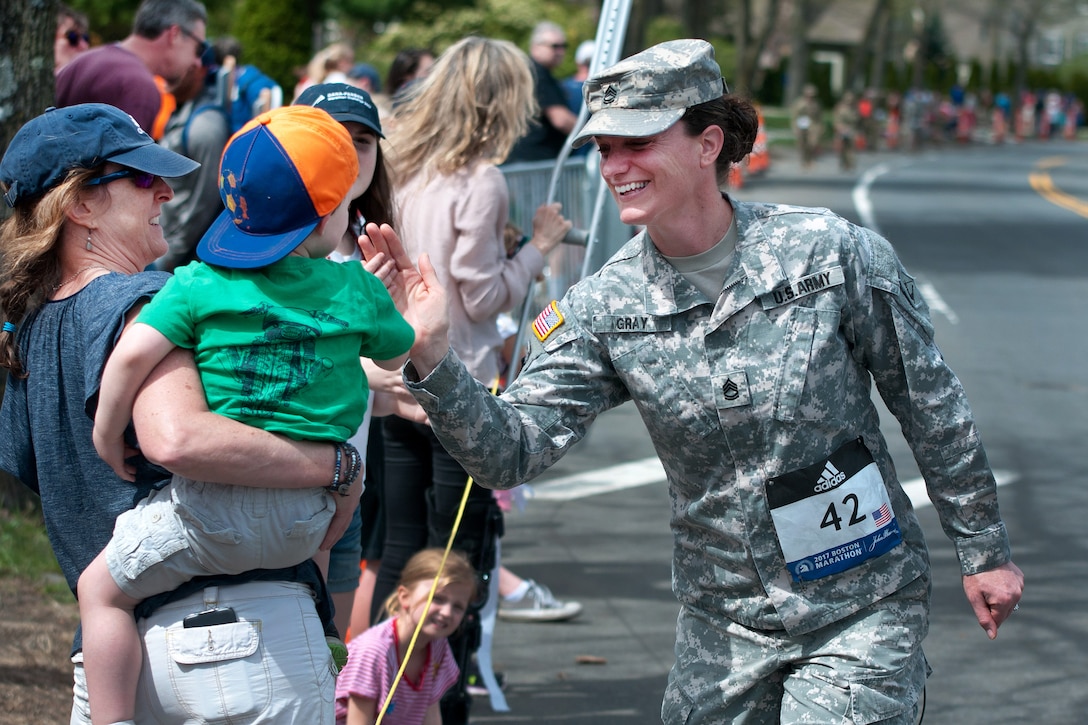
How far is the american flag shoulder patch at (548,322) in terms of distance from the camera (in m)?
3.09

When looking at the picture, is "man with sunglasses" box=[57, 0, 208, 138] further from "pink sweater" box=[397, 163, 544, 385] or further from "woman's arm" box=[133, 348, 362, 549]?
"woman's arm" box=[133, 348, 362, 549]

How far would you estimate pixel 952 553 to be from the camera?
694 centimetres

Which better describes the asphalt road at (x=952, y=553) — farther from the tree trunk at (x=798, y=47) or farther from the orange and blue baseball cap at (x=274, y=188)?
the tree trunk at (x=798, y=47)

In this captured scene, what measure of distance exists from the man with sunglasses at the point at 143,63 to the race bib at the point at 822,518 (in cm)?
348

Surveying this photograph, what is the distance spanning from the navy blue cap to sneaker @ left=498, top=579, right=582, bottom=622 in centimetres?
271

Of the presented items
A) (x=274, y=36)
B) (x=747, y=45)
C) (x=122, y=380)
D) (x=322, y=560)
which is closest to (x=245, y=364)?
(x=122, y=380)

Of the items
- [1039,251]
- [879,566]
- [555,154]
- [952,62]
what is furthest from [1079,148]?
[879,566]

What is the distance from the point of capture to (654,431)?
9.95ft

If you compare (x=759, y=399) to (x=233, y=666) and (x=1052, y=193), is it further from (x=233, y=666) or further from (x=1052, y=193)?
(x=1052, y=193)

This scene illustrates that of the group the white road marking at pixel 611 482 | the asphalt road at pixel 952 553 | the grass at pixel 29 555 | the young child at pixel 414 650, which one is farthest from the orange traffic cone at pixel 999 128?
the young child at pixel 414 650

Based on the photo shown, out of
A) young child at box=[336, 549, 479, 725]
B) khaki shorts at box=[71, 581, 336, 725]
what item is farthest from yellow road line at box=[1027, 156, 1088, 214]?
khaki shorts at box=[71, 581, 336, 725]

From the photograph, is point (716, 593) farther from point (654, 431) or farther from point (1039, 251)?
point (1039, 251)

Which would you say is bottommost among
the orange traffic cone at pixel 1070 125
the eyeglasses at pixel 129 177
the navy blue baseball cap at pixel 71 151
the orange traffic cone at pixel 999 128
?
the orange traffic cone at pixel 1070 125

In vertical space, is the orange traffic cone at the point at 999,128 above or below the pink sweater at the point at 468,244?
below
